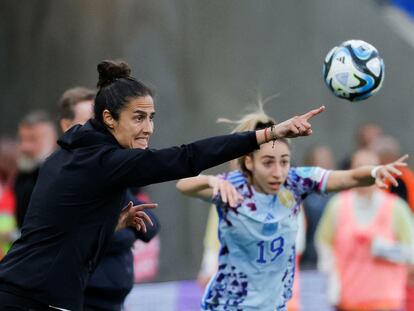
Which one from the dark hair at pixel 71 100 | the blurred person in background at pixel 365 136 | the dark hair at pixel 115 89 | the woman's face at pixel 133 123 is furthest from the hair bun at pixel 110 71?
the blurred person in background at pixel 365 136

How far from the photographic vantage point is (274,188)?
21.7ft

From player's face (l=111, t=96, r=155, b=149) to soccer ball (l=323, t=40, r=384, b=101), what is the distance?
1.18 meters

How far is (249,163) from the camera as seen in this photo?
22.2 feet

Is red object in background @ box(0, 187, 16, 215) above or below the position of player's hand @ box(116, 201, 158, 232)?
above

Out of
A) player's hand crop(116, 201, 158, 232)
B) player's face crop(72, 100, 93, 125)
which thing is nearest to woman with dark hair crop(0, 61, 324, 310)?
player's hand crop(116, 201, 158, 232)

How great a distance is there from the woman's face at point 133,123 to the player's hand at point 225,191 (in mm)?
933

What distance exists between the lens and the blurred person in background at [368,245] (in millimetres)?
10172

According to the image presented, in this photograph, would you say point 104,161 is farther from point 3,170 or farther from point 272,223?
point 3,170

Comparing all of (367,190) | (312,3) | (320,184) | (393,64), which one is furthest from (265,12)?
(320,184)

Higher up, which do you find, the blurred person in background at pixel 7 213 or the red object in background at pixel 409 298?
the blurred person in background at pixel 7 213

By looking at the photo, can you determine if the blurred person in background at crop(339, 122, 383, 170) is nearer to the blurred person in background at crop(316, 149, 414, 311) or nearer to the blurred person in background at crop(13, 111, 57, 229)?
the blurred person in background at crop(316, 149, 414, 311)

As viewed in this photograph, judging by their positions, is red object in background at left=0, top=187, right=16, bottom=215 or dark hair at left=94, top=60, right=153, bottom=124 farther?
red object in background at left=0, top=187, right=16, bottom=215

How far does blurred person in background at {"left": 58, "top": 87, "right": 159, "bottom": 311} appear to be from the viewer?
6836 millimetres

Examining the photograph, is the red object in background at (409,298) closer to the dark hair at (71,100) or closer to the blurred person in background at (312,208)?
the blurred person in background at (312,208)
